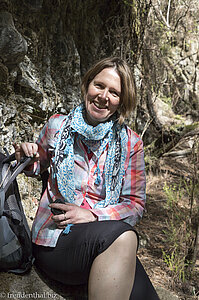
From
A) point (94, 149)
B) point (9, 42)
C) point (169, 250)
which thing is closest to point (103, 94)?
point (94, 149)

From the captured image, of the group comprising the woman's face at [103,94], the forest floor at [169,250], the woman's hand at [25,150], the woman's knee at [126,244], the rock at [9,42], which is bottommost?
the forest floor at [169,250]

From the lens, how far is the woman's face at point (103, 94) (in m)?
1.64

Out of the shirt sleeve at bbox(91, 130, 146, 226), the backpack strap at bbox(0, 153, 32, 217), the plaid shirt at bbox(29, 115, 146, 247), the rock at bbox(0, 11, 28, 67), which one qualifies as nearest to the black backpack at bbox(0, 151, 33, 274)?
the backpack strap at bbox(0, 153, 32, 217)

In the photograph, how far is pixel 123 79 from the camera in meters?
1.66

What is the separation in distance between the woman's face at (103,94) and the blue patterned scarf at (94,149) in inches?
2.3

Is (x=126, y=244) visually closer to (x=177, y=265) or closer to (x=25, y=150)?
(x=25, y=150)

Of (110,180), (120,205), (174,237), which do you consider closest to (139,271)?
(120,205)

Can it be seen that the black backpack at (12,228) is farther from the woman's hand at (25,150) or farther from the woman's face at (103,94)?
Result: the woman's face at (103,94)

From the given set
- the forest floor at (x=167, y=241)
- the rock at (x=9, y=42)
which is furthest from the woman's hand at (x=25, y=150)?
the rock at (x=9, y=42)

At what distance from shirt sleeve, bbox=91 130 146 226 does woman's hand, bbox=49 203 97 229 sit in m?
0.04

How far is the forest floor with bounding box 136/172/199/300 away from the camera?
8.86 ft

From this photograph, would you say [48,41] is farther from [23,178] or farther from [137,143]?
[137,143]

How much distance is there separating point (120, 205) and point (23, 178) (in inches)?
74.1

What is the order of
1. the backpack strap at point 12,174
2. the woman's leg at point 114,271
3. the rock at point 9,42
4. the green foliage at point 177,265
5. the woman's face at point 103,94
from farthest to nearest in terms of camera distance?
the green foliage at point 177,265, the rock at point 9,42, the woman's face at point 103,94, the backpack strap at point 12,174, the woman's leg at point 114,271
